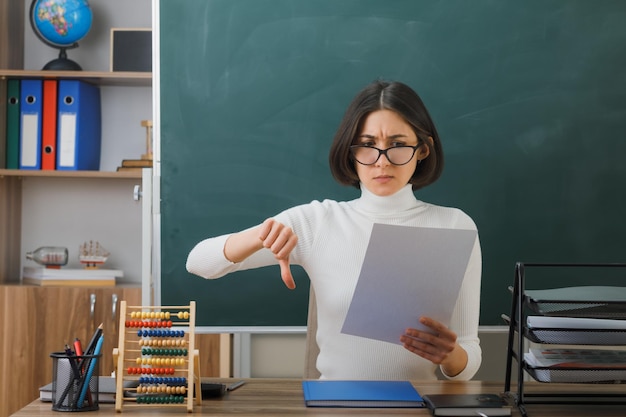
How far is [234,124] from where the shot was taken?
289 cm

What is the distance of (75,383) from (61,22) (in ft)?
7.28

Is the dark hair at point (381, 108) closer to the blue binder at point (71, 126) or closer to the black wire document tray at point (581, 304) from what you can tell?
the black wire document tray at point (581, 304)

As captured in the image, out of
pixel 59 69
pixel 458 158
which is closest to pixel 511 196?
pixel 458 158

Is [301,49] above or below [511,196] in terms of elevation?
above

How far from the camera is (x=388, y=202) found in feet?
7.19

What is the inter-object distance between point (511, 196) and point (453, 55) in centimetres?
54

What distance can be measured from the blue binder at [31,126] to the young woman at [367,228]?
154 centimetres

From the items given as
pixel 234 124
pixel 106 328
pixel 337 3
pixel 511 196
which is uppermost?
pixel 337 3

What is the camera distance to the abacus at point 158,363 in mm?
1488

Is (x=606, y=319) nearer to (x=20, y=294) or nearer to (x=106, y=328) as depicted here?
(x=106, y=328)

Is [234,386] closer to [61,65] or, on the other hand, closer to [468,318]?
[468,318]

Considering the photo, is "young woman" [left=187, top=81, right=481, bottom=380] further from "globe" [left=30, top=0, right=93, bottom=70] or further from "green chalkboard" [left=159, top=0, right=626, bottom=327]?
"globe" [left=30, top=0, right=93, bottom=70]

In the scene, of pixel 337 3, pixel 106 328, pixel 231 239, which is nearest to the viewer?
pixel 231 239

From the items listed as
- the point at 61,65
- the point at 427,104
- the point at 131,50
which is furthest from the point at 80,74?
the point at 427,104
